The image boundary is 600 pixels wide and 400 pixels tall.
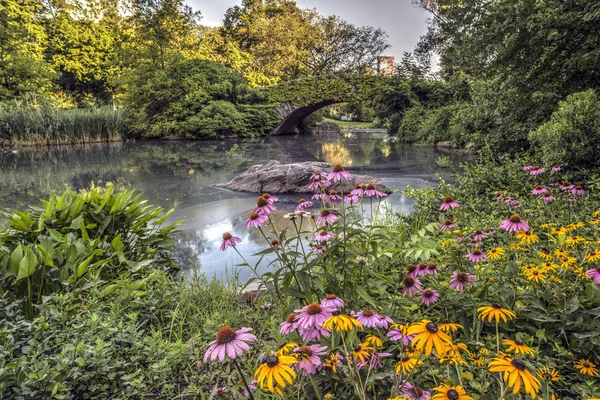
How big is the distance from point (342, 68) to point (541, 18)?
26.6 meters

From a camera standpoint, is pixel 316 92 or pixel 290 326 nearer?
pixel 290 326

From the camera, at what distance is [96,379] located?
1497mm

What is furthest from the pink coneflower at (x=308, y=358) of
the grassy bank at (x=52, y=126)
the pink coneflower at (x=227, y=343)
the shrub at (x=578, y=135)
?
the grassy bank at (x=52, y=126)

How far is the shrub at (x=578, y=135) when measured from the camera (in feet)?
12.5

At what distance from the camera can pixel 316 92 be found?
19.8m

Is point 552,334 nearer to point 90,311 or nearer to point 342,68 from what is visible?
point 90,311

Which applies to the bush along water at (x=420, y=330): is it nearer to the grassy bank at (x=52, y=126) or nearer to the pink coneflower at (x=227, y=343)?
the pink coneflower at (x=227, y=343)

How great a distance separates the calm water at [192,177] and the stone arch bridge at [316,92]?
7.27 m

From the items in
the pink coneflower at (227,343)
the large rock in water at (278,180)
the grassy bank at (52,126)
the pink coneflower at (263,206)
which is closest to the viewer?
the pink coneflower at (227,343)

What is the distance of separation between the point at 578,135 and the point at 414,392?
13.4 ft

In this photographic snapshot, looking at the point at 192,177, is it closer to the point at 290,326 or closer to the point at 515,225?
the point at 515,225

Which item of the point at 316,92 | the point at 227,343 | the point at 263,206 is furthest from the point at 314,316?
the point at 316,92

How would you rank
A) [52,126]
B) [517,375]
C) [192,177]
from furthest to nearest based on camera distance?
[52,126], [192,177], [517,375]

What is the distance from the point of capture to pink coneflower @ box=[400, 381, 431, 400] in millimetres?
970
